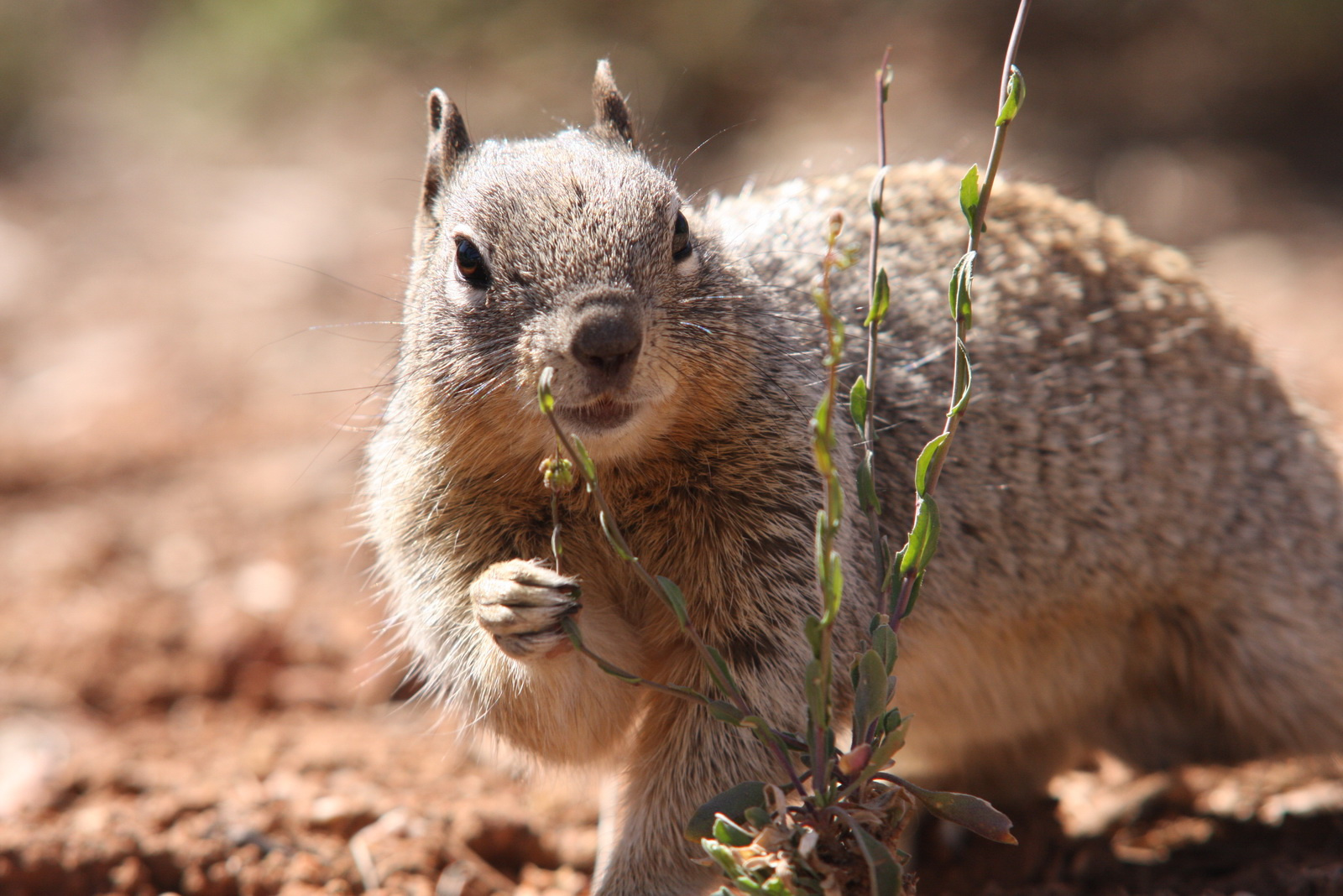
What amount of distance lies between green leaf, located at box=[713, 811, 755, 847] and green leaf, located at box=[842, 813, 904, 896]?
9.2 inches

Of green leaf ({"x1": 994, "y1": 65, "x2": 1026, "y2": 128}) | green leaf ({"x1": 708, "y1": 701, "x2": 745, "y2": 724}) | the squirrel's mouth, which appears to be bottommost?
green leaf ({"x1": 708, "y1": 701, "x2": 745, "y2": 724})

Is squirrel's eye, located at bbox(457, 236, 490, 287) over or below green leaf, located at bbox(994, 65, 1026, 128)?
below

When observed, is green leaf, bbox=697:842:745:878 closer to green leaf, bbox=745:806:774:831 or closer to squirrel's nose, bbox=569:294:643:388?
green leaf, bbox=745:806:774:831

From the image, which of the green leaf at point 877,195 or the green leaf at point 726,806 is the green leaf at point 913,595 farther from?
the green leaf at point 877,195

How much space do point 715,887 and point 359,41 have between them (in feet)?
39.3

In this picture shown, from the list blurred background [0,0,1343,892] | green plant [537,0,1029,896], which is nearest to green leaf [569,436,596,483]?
green plant [537,0,1029,896]

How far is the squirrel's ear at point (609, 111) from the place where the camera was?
385 cm

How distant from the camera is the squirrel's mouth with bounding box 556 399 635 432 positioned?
286 centimetres

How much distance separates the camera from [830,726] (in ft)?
8.42

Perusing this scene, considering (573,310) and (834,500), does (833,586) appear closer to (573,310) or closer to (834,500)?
(834,500)

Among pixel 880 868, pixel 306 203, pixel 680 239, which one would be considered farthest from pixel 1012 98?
pixel 306 203

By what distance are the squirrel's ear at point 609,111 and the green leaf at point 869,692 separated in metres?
2.08

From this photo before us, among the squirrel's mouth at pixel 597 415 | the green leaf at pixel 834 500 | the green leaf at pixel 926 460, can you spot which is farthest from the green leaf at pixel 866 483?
the squirrel's mouth at pixel 597 415

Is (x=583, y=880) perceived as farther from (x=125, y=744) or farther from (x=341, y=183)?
(x=341, y=183)
